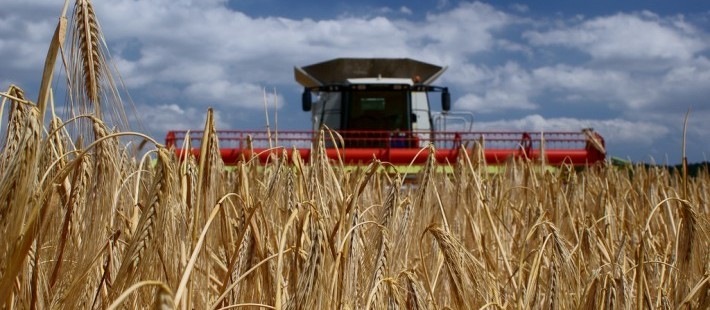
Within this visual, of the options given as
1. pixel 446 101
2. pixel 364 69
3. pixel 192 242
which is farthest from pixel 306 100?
pixel 192 242

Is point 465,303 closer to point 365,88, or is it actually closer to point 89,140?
point 89,140

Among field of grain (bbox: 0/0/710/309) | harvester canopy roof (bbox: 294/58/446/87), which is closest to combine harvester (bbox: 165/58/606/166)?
harvester canopy roof (bbox: 294/58/446/87)

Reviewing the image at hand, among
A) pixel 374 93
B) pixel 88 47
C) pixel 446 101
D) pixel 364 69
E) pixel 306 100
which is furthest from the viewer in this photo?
pixel 364 69

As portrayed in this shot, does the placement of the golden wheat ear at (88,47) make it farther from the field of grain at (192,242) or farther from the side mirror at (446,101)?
the side mirror at (446,101)

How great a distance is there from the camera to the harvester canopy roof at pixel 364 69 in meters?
15.4

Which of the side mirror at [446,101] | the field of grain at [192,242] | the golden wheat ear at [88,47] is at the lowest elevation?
the field of grain at [192,242]

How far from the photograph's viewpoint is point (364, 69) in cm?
1557

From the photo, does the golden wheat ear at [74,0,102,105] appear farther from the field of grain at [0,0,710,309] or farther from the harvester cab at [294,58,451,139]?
the harvester cab at [294,58,451,139]

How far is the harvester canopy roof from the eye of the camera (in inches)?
606

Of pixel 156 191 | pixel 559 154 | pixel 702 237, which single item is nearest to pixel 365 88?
pixel 559 154

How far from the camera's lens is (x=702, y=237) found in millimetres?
2230

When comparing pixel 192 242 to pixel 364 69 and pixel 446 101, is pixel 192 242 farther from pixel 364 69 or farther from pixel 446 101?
pixel 364 69

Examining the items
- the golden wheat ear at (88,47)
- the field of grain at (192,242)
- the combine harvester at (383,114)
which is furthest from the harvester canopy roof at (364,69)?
the golden wheat ear at (88,47)

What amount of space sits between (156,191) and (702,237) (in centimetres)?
159
